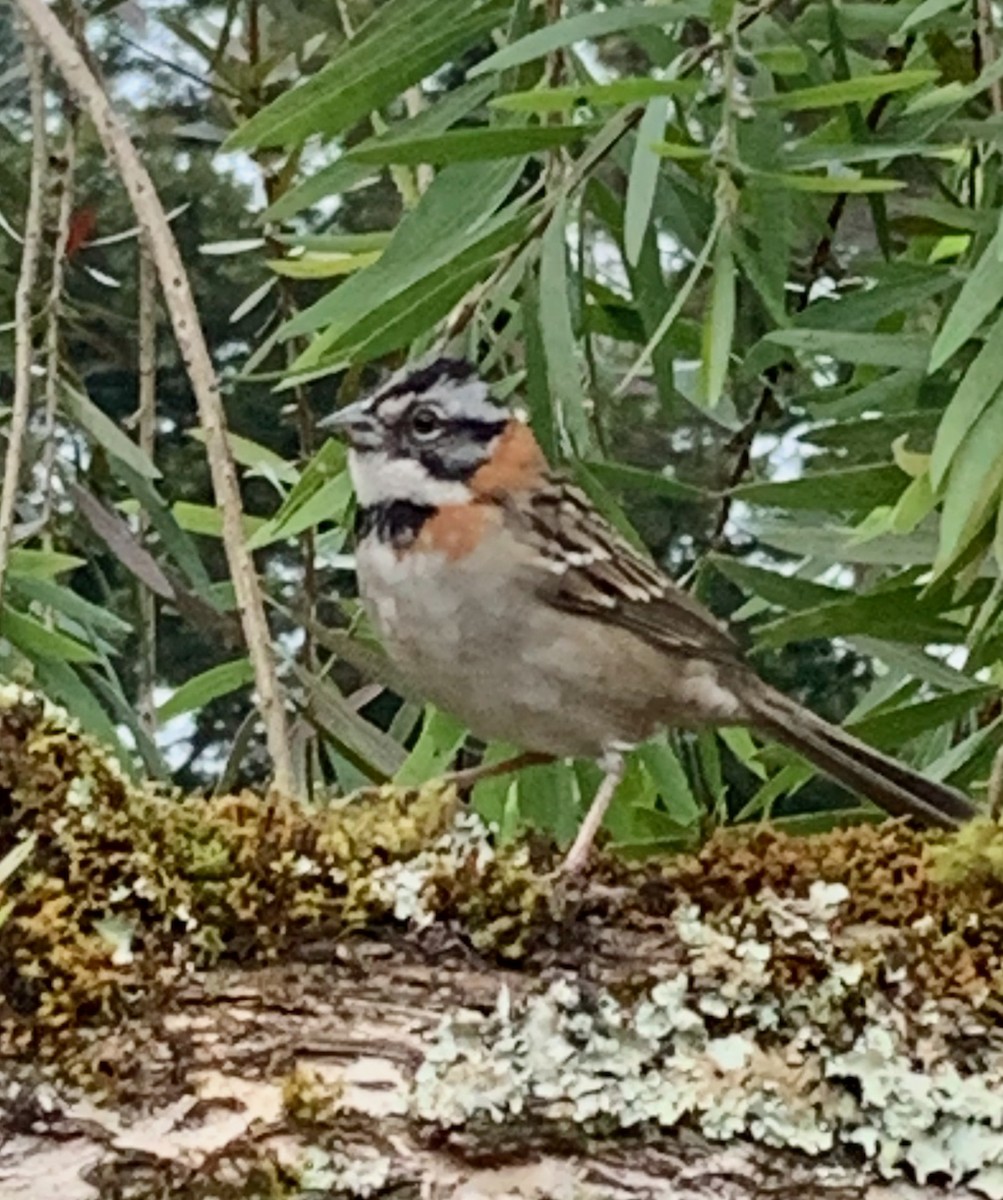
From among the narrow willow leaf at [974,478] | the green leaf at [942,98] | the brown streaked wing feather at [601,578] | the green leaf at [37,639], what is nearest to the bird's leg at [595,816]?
the brown streaked wing feather at [601,578]

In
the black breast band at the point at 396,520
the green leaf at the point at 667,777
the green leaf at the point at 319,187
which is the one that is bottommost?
the green leaf at the point at 667,777

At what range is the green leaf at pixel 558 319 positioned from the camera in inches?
49.9

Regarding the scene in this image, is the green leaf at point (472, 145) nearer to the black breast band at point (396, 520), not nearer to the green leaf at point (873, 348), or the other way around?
the green leaf at point (873, 348)

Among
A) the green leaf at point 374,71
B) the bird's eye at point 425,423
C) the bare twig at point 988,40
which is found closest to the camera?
the green leaf at point 374,71

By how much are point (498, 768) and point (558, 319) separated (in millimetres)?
291

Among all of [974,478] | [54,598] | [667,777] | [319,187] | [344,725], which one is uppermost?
[319,187]

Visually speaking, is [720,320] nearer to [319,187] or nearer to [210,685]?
[319,187]

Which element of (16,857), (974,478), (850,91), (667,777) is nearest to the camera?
(16,857)

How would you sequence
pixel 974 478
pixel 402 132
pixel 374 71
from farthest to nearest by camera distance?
pixel 402 132, pixel 374 71, pixel 974 478

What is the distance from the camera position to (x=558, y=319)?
1.28m

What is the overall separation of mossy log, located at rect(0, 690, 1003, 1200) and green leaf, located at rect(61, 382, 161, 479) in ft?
1.41

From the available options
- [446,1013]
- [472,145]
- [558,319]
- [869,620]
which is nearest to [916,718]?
[869,620]

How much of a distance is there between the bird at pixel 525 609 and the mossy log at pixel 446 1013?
383mm

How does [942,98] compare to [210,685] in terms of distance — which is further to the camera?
[210,685]
